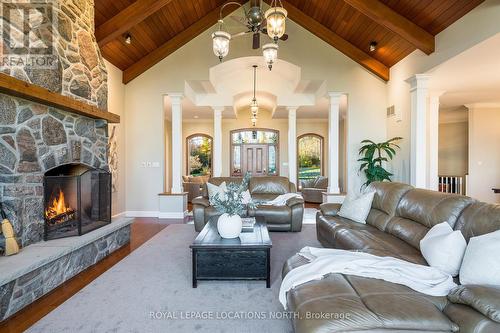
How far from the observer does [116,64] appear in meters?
5.87

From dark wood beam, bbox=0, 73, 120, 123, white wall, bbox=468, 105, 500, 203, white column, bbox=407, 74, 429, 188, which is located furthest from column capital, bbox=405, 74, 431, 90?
dark wood beam, bbox=0, 73, 120, 123

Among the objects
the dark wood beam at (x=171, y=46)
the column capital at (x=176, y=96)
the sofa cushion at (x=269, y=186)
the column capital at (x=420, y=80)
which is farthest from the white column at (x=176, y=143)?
the column capital at (x=420, y=80)

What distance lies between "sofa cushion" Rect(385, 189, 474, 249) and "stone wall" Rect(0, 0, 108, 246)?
3.78 m

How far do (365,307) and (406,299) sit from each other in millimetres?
289

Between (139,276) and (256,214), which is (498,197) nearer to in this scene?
(256,214)

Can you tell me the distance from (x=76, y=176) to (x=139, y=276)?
1405 millimetres

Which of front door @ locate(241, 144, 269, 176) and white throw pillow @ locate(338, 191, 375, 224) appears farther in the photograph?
front door @ locate(241, 144, 269, 176)

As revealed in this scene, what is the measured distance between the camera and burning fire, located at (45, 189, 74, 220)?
3129mm

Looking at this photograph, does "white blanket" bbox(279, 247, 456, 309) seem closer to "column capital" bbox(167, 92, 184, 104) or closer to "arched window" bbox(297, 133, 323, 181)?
"column capital" bbox(167, 92, 184, 104)

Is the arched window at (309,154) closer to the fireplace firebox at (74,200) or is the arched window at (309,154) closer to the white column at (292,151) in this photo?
the white column at (292,151)

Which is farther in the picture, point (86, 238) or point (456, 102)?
point (456, 102)

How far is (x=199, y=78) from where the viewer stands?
633cm

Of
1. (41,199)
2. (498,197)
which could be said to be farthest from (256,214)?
(498,197)

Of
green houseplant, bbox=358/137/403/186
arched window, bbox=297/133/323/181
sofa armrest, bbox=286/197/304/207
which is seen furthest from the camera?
arched window, bbox=297/133/323/181
